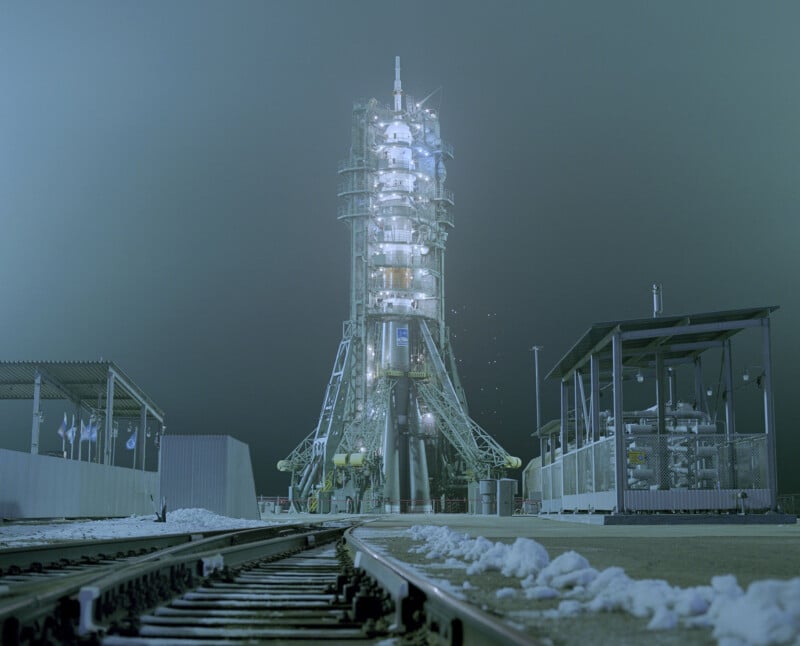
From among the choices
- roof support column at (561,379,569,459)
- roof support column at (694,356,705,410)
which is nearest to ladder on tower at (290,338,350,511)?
roof support column at (561,379,569,459)

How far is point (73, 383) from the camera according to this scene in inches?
1539

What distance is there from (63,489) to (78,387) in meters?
10.2

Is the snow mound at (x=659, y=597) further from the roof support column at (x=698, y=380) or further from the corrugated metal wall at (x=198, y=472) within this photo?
the corrugated metal wall at (x=198, y=472)

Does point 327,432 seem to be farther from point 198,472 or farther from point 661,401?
point 661,401

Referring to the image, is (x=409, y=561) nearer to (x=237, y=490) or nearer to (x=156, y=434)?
(x=237, y=490)

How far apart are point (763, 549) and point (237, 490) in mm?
22180

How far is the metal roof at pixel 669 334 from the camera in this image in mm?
23734

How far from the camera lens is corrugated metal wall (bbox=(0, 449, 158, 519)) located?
26769mm

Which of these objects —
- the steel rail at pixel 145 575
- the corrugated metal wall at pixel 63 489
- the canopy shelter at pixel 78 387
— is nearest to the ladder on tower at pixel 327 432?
the canopy shelter at pixel 78 387

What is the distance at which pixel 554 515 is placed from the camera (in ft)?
105

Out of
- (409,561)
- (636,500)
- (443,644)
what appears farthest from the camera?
(636,500)

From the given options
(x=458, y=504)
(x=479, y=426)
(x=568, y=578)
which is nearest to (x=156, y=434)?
(x=458, y=504)

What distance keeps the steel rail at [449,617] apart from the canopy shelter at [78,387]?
1249 inches

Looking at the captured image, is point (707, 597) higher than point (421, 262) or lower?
lower
